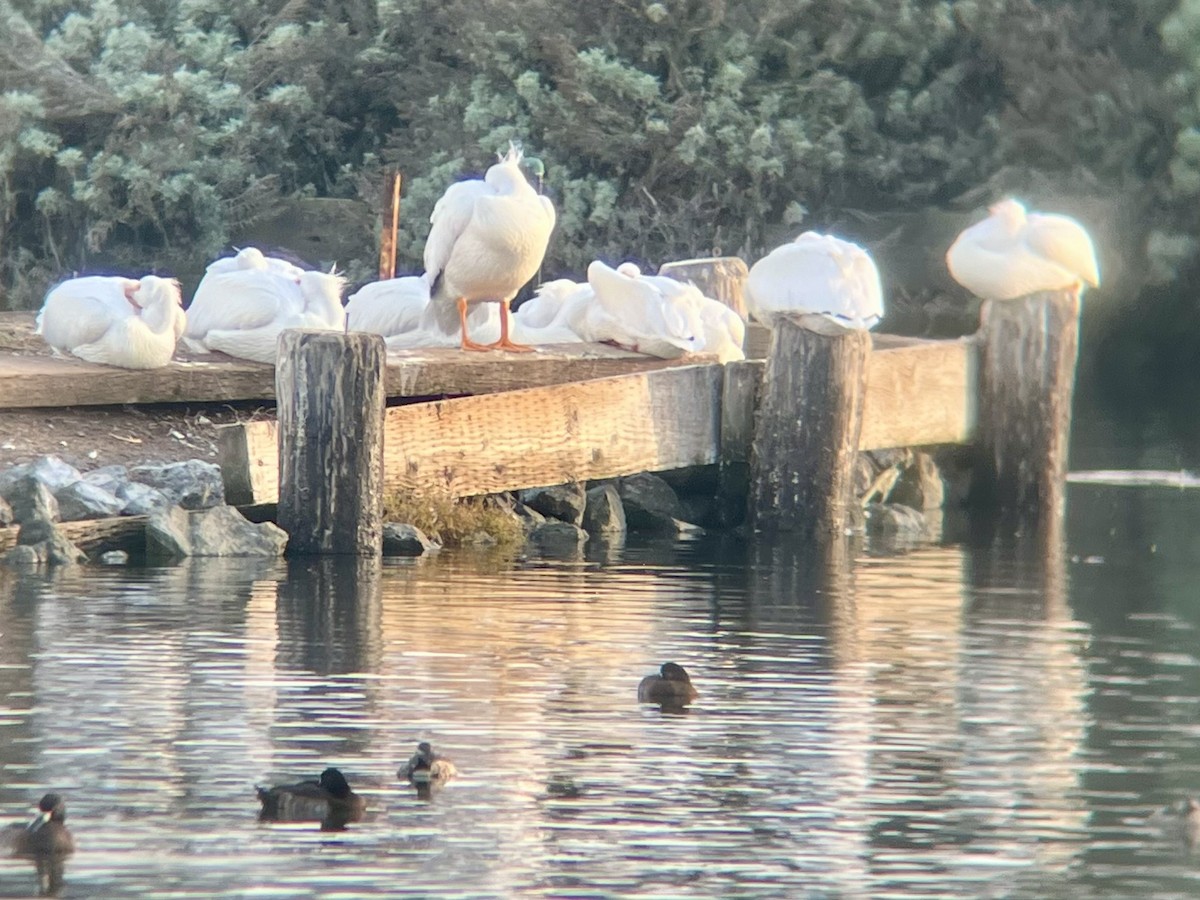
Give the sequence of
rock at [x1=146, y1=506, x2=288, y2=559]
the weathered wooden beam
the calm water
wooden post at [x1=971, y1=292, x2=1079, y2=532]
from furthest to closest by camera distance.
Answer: wooden post at [x1=971, y1=292, x2=1079, y2=532], the weathered wooden beam, rock at [x1=146, y1=506, x2=288, y2=559], the calm water

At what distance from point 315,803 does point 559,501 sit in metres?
7.53

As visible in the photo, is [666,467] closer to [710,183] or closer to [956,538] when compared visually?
[956,538]

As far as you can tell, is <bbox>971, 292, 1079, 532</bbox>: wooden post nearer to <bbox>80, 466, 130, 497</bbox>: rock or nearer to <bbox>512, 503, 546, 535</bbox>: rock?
<bbox>512, 503, 546, 535</bbox>: rock

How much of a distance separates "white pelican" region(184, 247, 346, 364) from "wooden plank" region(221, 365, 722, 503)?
124 cm

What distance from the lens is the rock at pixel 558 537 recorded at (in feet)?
46.9

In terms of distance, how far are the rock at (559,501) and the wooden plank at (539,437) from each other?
0.37m

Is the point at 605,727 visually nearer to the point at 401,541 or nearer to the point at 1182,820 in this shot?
the point at 1182,820

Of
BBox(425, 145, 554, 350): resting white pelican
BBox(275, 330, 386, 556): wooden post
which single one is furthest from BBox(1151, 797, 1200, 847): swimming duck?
BBox(425, 145, 554, 350): resting white pelican

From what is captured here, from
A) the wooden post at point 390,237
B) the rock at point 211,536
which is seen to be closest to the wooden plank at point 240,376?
the rock at point 211,536

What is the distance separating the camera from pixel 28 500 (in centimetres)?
1271

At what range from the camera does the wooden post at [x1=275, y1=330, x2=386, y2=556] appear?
1273 centimetres

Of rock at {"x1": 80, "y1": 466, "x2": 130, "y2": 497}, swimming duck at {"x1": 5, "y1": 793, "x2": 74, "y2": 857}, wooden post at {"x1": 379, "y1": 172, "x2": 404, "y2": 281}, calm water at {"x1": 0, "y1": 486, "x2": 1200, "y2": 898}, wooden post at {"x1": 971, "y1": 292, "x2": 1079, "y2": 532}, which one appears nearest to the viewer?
swimming duck at {"x1": 5, "y1": 793, "x2": 74, "y2": 857}

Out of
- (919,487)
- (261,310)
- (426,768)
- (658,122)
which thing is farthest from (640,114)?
(426,768)

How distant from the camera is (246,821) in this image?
24.6ft
